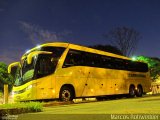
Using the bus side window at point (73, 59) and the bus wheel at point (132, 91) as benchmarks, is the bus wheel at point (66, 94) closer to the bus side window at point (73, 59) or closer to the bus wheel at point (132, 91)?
the bus side window at point (73, 59)

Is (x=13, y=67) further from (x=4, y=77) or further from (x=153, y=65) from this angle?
→ (x=153, y=65)

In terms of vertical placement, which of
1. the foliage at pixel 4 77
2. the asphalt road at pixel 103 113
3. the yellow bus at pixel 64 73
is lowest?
the asphalt road at pixel 103 113

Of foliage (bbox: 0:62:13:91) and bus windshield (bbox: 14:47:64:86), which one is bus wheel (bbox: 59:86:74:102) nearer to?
bus windshield (bbox: 14:47:64:86)

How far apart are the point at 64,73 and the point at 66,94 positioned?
1327 millimetres

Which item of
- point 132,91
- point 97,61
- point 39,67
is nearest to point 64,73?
point 39,67

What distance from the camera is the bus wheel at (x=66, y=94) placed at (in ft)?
72.6

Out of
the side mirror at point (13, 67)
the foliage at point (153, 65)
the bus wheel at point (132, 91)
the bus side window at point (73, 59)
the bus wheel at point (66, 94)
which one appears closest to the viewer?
the bus wheel at point (66, 94)

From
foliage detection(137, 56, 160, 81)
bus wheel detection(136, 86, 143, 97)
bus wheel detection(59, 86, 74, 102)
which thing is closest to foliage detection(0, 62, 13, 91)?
foliage detection(137, 56, 160, 81)

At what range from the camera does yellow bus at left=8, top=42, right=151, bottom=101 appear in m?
21.1

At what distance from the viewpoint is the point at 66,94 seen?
22.5 meters

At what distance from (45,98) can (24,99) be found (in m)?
1.23

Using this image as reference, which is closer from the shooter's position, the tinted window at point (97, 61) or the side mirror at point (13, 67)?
the tinted window at point (97, 61)

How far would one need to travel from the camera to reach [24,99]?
21.1m

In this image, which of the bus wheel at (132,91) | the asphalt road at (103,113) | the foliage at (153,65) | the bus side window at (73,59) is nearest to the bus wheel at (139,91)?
the bus wheel at (132,91)
